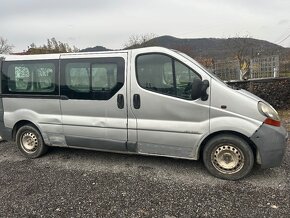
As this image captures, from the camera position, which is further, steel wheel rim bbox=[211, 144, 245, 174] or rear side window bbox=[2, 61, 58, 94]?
rear side window bbox=[2, 61, 58, 94]

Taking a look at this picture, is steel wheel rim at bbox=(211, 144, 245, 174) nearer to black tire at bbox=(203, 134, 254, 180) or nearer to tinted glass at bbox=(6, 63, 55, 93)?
black tire at bbox=(203, 134, 254, 180)

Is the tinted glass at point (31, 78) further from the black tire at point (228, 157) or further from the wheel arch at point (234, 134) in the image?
the black tire at point (228, 157)

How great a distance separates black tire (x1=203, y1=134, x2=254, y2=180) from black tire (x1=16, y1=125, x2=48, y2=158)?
10.2 ft

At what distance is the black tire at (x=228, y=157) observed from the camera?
414 cm

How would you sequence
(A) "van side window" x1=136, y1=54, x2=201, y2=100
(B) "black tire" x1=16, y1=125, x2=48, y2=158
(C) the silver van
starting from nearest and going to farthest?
(C) the silver van → (A) "van side window" x1=136, y1=54, x2=201, y2=100 → (B) "black tire" x1=16, y1=125, x2=48, y2=158

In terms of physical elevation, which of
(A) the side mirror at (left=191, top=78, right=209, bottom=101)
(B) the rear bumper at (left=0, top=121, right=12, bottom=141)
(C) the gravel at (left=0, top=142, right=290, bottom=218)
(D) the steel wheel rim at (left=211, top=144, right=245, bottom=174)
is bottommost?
(C) the gravel at (left=0, top=142, right=290, bottom=218)

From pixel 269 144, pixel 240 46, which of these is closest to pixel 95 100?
pixel 269 144

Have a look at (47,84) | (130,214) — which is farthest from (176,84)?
(47,84)

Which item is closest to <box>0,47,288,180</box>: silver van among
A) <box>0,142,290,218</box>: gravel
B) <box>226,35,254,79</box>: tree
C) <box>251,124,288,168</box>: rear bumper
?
<box>251,124,288,168</box>: rear bumper

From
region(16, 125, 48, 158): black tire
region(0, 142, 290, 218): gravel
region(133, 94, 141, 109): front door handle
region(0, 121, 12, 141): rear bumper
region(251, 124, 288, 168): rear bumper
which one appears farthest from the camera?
region(0, 121, 12, 141): rear bumper

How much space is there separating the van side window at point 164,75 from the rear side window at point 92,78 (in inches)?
13.6

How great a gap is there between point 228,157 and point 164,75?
5.07ft

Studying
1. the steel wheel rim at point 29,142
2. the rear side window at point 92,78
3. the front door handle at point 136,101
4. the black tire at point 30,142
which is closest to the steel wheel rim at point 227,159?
the front door handle at point 136,101

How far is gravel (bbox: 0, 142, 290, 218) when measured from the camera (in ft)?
11.3
